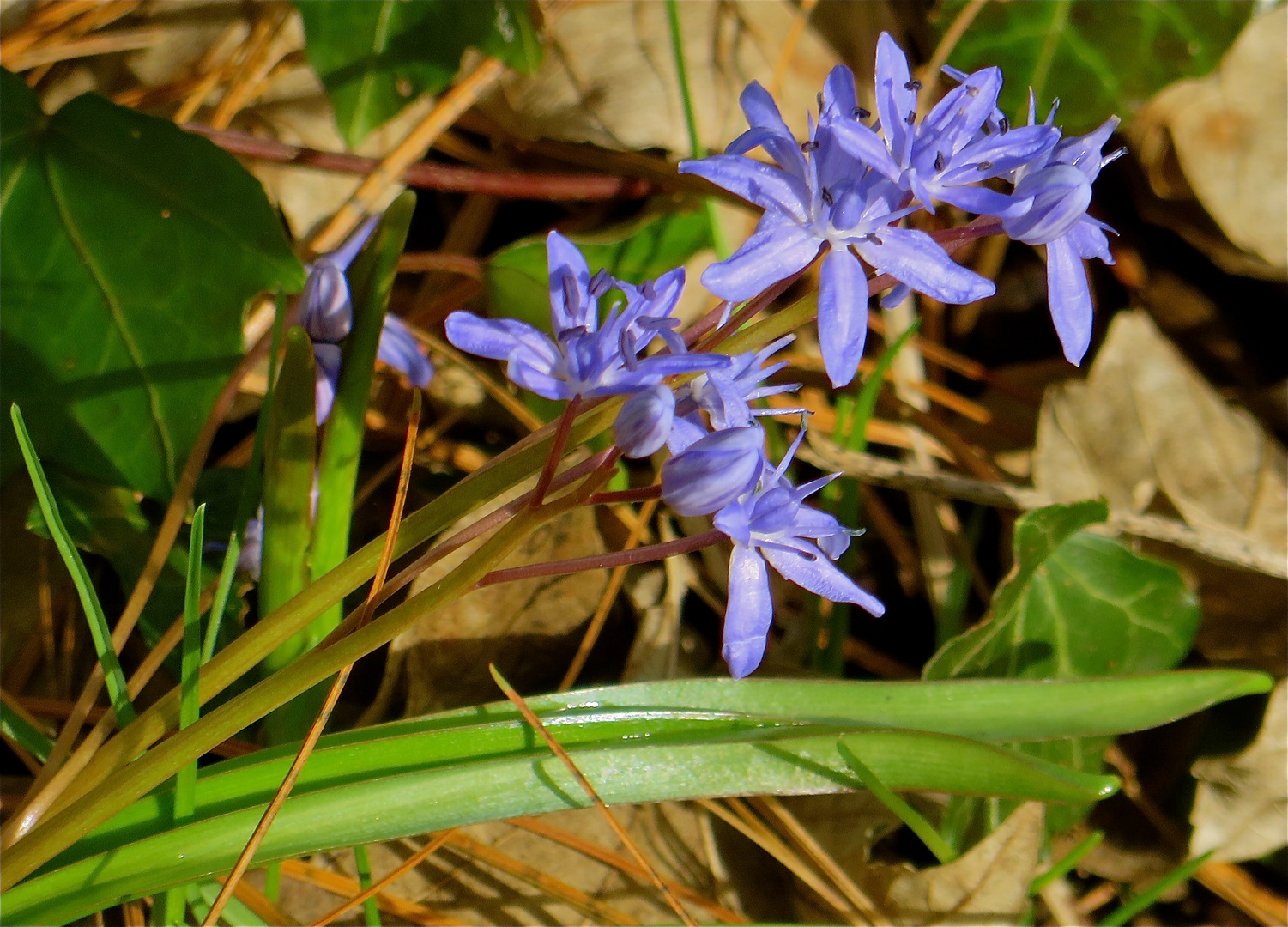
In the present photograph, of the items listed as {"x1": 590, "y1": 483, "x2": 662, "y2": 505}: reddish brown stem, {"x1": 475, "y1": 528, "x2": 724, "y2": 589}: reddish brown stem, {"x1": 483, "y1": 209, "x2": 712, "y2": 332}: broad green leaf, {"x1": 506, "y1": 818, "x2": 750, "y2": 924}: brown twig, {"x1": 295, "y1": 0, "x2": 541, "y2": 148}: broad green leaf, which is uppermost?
{"x1": 295, "y1": 0, "x2": 541, "y2": 148}: broad green leaf

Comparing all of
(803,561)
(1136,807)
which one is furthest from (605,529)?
(1136,807)

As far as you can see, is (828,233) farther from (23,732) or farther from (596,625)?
(23,732)

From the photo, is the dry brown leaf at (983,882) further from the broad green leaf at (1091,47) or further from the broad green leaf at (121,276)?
the broad green leaf at (1091,47)

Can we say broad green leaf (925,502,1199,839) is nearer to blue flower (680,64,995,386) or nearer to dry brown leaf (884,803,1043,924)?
dry brown leaf (884,803,1043,924)

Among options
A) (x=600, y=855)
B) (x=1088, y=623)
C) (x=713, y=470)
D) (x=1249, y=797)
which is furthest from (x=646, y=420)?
(x=1249, y=797)

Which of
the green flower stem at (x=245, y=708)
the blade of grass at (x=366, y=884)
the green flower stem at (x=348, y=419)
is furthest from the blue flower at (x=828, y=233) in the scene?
the blade of grass at (x=366, y=884)

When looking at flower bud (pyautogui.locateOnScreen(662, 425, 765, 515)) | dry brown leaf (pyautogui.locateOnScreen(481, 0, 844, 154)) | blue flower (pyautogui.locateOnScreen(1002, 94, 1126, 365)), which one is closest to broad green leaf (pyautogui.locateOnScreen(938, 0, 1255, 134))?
dry brown leaf (pyautogui.locateOnScreen(481, 0, 844, 154))
